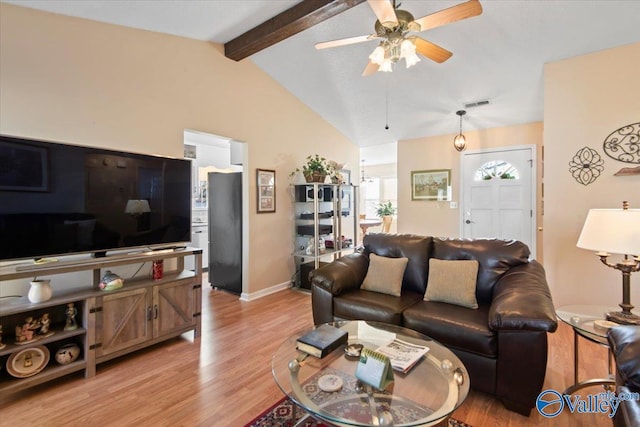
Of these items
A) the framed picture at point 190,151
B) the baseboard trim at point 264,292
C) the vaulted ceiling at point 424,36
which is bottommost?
the baseboard trim at point 264,292

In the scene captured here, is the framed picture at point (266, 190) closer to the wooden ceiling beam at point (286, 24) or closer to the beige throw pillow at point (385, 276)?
the wooden ceiling beam at point (286, 24)

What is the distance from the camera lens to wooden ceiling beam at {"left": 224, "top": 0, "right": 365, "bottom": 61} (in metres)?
2.66

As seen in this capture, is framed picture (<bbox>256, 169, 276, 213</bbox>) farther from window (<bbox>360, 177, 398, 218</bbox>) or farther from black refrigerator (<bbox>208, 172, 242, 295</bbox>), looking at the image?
window (<bbox>360, 177, 398, 218</bbox>)

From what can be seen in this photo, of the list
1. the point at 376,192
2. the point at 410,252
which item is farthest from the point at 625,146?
the point at 376,192

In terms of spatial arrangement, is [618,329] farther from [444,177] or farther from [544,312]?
[444,177]

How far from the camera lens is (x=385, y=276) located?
2793 mm

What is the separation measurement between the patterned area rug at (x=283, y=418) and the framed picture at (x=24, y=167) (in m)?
2.19

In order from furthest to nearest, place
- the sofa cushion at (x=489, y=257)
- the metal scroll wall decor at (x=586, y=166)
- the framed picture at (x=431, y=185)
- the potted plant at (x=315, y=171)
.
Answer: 1. the framed picture at (x=431, y=185)
2. the potted plant at (x=315, y=171)
3. the metal scroll wall decor at (x=586, y=166)
4. the sofa cushion at (x=489, y=257)

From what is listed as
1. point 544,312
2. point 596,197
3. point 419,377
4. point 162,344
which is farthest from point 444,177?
point 162,344

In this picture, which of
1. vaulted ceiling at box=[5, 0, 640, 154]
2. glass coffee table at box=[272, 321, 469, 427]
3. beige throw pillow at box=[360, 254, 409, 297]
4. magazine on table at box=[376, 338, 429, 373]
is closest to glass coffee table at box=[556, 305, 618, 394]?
glass coffee table at box=[272, 321, 469, 427]

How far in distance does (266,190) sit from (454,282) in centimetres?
270

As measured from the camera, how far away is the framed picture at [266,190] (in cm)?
414

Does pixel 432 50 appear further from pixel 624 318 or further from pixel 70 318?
pixel 70 318

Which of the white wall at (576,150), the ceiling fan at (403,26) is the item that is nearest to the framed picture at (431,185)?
the white wall at (576,150)
